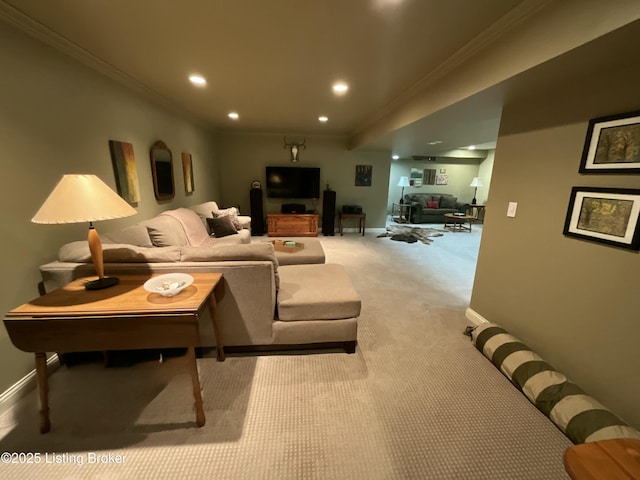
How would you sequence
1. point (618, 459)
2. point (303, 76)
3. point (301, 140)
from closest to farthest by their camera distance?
point (618, 459)
point (303, 76)
point (301, 140)

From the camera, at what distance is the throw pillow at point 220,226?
413 cm

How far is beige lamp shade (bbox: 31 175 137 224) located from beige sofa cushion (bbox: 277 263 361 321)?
3.91 ft

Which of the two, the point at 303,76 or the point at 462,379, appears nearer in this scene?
the point at 462,379

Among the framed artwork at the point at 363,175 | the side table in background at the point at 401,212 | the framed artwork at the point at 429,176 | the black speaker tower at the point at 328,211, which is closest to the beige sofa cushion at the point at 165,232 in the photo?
the black speaker tower at the point at 328,211

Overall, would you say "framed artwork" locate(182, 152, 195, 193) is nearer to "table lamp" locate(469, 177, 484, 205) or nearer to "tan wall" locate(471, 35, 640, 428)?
"tan wall" locate(471, 35, 640, 428)

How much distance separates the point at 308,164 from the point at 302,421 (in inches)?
223

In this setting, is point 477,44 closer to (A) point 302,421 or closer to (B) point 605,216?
(B) point 605,216

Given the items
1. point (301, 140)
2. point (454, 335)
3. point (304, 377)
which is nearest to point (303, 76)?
point (304, 377)

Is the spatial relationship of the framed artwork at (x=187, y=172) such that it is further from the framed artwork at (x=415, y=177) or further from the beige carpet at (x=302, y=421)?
the framed artwork at (x=415, y=177)

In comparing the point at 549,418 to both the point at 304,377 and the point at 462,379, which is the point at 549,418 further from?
the point at 304,377

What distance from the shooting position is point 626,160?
145 centimetres

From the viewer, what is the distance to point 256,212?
615 cm

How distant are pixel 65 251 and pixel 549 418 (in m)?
3.29

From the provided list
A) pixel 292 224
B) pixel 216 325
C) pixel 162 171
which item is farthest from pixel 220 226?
pixel 216 325
